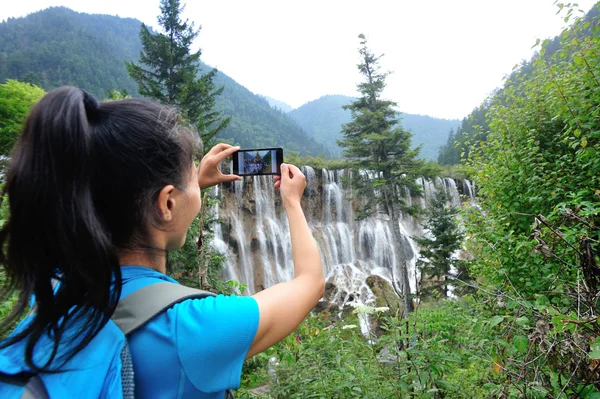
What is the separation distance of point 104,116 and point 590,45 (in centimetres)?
507

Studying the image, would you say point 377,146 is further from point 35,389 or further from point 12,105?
point 12,105

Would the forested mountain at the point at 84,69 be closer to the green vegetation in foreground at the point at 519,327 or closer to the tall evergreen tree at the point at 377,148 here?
the tall evergreen tree at the point at 377,148

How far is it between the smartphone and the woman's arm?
24 cm

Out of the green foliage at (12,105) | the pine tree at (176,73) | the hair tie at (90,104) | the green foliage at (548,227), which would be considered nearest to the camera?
the hair tie at (90,104)

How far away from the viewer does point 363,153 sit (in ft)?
54.6

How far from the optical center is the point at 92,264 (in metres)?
0.71

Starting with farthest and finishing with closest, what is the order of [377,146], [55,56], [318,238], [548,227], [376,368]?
1. [55,56]
2. [318,238]
3. [377,146]
4. [376,368]
5. [548,227]

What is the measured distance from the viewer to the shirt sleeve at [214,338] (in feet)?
2.32

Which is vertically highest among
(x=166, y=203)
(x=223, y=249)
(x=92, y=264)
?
(x=166, y=203)

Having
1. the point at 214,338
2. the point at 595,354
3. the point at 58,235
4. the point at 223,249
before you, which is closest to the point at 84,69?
the point at 223,249

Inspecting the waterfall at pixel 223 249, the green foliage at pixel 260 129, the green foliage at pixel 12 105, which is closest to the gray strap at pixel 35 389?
the waterfall at pixel 223 249

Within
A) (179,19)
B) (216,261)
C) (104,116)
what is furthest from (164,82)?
(104,116)

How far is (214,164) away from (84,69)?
313ft

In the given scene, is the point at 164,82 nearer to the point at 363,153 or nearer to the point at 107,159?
the point at 363,153
